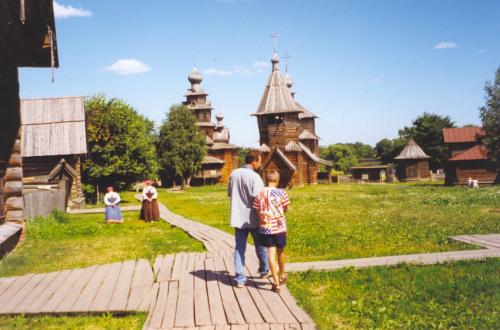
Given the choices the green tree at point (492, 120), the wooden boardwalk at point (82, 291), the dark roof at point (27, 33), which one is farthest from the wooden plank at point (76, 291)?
the green tree at point (492, 120)

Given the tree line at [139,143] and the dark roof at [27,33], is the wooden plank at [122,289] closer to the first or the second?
the dark roof at [27,33]

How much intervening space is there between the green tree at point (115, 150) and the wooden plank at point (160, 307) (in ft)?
98.1

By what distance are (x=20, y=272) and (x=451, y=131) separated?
6459 centimetres

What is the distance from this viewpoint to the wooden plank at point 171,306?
5.26 meters

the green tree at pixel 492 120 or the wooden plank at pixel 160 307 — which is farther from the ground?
the green tree at pixel 492 120

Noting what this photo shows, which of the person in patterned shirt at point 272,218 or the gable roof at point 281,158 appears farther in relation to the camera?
the gable roof at point 281,158

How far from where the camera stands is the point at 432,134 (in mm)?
87438

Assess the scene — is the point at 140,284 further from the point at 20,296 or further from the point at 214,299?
the point at 20,296

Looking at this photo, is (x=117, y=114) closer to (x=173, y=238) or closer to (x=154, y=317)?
(x=173, y=238)

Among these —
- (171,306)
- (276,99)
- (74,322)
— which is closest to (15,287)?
(74,322)

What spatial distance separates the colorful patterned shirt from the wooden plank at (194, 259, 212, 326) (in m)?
1.39

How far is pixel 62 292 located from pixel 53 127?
25.3 meters

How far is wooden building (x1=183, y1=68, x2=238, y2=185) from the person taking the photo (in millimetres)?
67000

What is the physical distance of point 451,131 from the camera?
2446 inches
